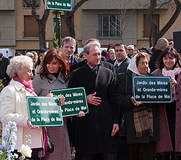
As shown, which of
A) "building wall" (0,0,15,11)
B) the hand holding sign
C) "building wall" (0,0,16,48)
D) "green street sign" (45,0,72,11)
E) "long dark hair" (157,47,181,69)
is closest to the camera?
the hand holding sign

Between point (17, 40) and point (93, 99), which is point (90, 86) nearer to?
point (93, 99)

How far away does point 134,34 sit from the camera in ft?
160

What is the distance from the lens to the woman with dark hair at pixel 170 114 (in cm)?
785

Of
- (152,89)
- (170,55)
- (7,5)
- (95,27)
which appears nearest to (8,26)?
(7,5)

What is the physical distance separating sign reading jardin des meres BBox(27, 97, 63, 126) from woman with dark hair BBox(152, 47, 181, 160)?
182cm

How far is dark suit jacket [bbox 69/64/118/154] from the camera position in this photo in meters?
7.30

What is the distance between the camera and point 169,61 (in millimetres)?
7836

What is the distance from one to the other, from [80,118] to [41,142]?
961 mm

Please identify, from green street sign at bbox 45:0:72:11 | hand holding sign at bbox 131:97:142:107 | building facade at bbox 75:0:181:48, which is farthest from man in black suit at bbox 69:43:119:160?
building facade at bbox 75:0:181:48

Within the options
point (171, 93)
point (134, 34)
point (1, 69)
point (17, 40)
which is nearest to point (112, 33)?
point (134, 34)

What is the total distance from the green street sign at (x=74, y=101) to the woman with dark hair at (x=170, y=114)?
1.27m

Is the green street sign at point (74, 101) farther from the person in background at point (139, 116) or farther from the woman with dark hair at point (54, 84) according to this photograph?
the person in background at point (139, 116)

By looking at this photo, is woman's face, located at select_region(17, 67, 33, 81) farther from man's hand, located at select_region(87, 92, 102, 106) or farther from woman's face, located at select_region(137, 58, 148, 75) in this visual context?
woman's face, located at select_region(137, 58, 148, 75)

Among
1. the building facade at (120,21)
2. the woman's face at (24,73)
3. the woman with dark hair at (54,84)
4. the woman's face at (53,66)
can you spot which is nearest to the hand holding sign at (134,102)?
the woman with dark hair at (54,84)
